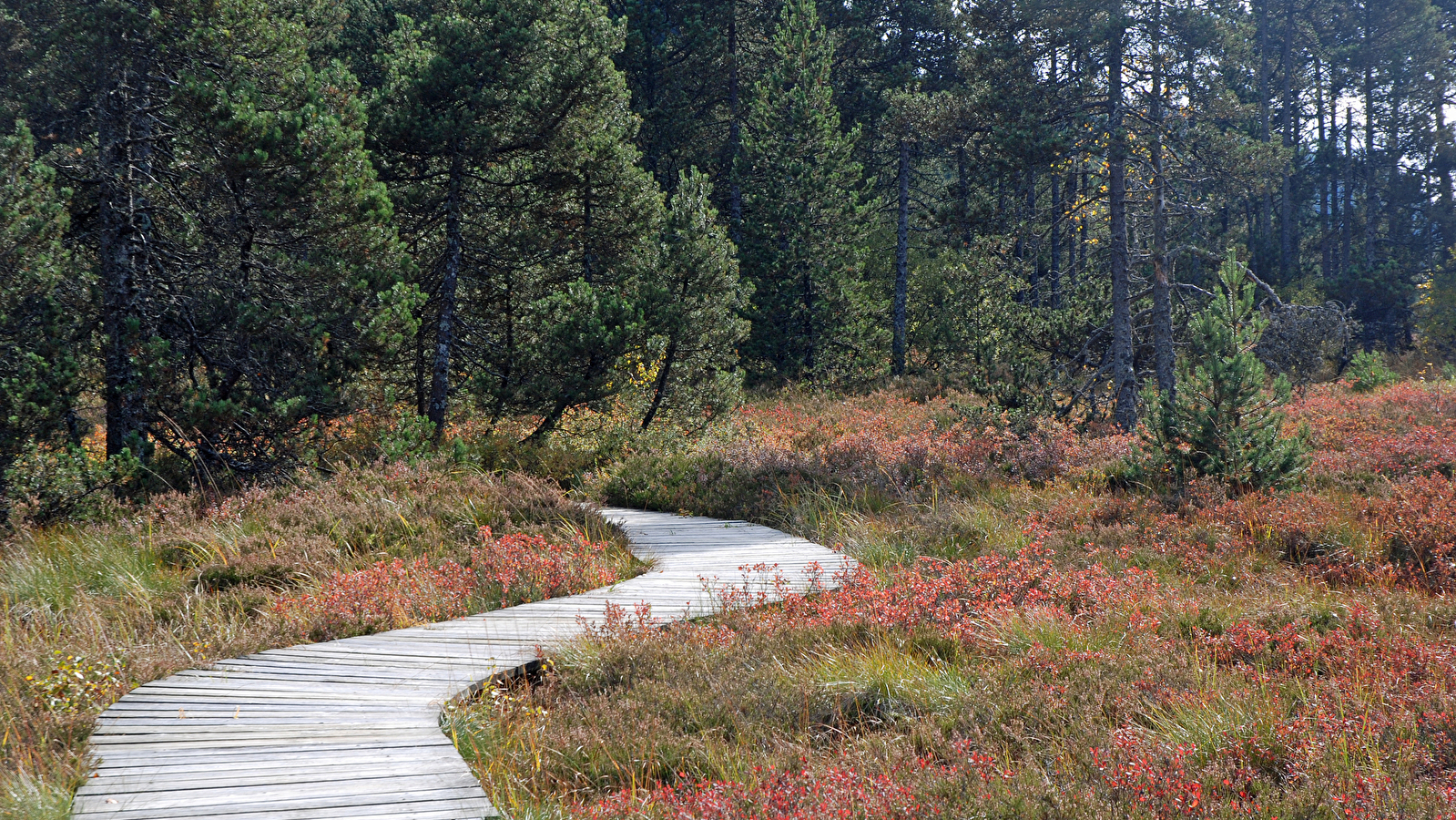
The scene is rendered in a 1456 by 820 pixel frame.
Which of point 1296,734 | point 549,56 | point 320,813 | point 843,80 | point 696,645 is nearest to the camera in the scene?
point 320,813

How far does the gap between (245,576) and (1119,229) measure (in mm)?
12803

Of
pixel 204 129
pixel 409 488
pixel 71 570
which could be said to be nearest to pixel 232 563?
pixel 71 570

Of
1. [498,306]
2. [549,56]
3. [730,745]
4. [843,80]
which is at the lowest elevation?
[730,745]

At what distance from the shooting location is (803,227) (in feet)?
77.5

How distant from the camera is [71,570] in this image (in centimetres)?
715

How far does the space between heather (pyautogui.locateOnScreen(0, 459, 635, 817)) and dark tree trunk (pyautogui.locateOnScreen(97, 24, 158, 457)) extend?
148 centimetres

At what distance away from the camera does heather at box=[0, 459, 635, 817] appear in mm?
4285

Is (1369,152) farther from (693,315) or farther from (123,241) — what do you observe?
(123,241)

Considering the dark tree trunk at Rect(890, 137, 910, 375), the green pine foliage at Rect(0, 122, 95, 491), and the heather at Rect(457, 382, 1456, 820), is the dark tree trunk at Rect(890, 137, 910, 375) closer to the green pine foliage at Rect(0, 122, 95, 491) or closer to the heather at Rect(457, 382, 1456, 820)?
the heather at Rect(457, 382, 1456, 820)

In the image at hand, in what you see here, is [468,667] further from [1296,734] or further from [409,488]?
[409,488]

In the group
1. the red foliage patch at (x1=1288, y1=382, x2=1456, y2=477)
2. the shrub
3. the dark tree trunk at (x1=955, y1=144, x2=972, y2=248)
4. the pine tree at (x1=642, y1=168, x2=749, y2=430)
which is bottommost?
the red foliage patch at (x1=1288, y1=382, x2=1456, y2=477)

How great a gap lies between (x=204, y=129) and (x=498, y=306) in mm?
6602

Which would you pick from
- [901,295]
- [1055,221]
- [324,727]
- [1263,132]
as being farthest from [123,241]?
[1263,132]

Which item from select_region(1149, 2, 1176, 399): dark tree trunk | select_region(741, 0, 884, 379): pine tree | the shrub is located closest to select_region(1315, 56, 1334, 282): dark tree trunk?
the shrub
